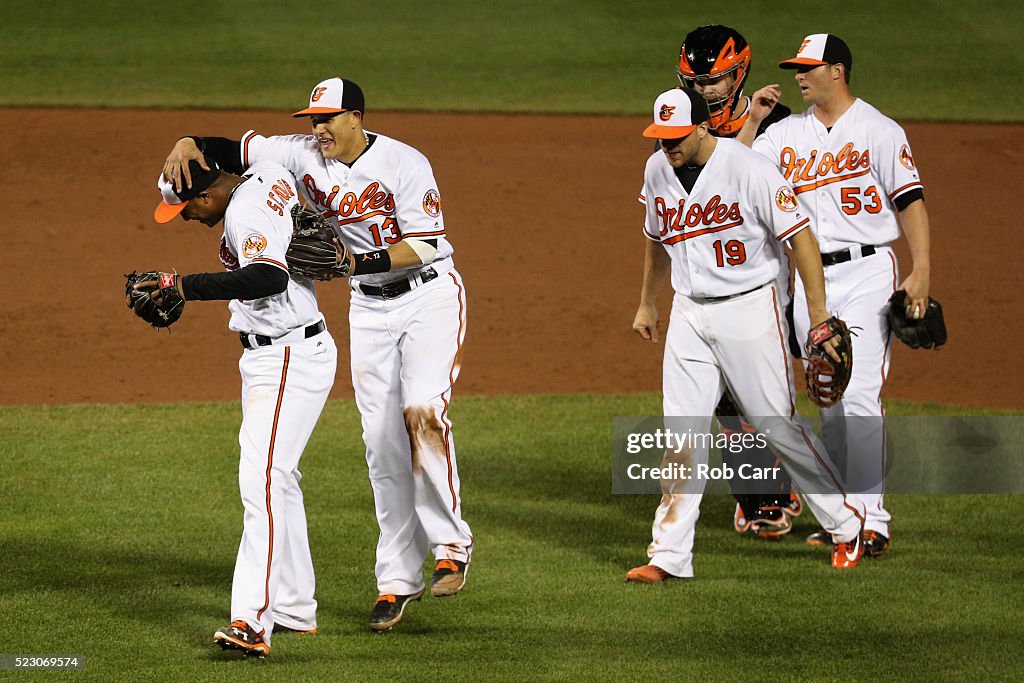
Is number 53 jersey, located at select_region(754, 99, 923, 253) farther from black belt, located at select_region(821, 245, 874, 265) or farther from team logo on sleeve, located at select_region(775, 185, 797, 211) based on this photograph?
team logo on sleeve, located at select_region(775, 185, 797, 211)

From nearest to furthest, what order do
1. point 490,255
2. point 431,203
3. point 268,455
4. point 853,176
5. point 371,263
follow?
point 268,455, point 371,263, point 431,203, point 853,176, point 490,255

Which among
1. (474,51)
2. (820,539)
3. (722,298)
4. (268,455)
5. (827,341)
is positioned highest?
(474,51)

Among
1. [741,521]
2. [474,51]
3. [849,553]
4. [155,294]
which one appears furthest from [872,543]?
[474,51]

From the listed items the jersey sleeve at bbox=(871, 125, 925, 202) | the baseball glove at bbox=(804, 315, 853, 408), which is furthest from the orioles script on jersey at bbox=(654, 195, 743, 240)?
the jersey sleeve at bbox=(871, 125, 925, 202)

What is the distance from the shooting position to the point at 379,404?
18.8ft

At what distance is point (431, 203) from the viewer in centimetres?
568

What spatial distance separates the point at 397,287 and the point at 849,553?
2316 millimetres

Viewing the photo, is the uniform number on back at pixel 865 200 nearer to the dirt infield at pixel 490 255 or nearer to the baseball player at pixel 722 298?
the baseball player at pixel 722 298

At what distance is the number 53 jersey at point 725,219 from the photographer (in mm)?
5930

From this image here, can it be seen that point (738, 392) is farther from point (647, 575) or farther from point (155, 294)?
point (155, 294)

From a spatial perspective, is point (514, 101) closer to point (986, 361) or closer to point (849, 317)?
point (986, 361)

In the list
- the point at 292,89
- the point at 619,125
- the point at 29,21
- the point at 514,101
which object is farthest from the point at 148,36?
the point at 619,125

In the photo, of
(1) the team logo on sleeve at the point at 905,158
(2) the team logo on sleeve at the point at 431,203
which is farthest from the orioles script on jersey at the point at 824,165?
(2) the team logo on sleeve at the point at 431,203

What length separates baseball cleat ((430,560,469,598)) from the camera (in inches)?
215
